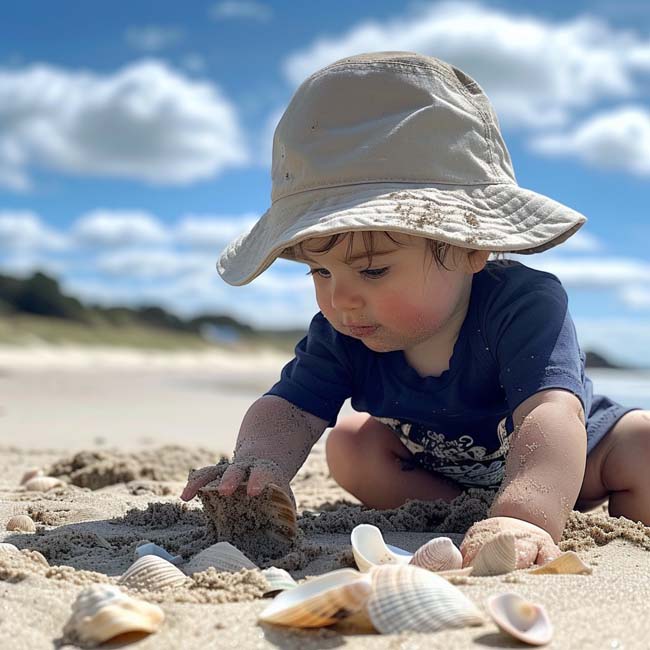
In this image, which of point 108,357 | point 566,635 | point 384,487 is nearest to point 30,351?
point 108,357

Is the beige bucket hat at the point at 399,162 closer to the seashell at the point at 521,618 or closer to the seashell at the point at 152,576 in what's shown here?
the seashell at the point at 152,576

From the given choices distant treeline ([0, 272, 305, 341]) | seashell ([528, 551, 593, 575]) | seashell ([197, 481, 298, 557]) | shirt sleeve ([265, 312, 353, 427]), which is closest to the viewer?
seashell ([528, 551, 593, 575])

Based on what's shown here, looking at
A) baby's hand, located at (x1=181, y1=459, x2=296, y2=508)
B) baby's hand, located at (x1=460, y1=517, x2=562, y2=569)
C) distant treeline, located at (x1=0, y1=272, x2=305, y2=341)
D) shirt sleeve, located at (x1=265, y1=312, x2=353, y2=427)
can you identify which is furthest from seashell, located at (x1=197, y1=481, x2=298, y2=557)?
distant treeline, located at (x1=0, y1=272, x2=305, y2=341)

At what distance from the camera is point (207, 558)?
191cm

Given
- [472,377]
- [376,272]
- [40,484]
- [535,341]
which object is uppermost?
[376,272]

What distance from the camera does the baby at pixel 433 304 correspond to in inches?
88.4

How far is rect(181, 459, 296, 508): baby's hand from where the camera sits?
7.52 feet

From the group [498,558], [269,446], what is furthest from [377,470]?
[498,558]

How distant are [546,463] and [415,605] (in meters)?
0.83

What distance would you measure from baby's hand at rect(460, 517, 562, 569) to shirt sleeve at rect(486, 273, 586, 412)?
44cm

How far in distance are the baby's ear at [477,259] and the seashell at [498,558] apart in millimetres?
982

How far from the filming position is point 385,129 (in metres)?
2.41

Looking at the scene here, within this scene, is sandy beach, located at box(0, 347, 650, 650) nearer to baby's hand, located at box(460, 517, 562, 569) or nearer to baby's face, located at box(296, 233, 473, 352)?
baby's hand, located at box(460, 517, 562, 569)

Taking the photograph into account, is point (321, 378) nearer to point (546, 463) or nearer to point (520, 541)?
point (546, 463)
